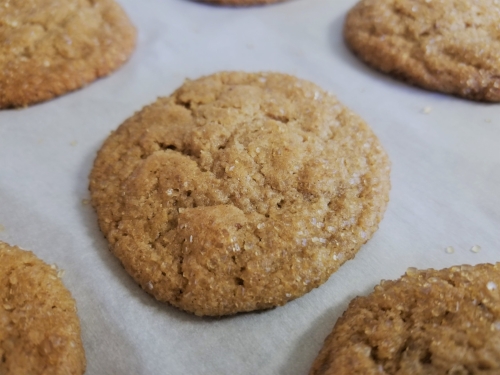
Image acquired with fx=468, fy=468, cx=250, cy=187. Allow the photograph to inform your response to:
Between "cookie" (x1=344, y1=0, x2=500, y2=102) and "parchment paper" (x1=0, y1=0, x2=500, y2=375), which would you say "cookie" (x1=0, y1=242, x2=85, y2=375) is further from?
"cookie" (x1=344, y1=0, x2=500, y2=102)

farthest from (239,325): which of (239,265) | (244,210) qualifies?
(244,210)

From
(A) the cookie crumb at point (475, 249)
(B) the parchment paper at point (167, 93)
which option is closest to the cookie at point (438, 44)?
(B) the parchment paper at point (167, 93)

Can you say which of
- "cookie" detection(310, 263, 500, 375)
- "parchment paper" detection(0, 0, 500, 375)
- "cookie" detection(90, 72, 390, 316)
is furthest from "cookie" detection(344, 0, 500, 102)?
"cookie" detection(310, 263, 500, 375)

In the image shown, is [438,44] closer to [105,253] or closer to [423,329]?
[423,329]

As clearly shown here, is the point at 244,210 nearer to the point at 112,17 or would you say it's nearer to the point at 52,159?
the point at 52,159

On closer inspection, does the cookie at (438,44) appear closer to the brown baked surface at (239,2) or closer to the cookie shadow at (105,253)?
the brown baked surface at (239,2)
